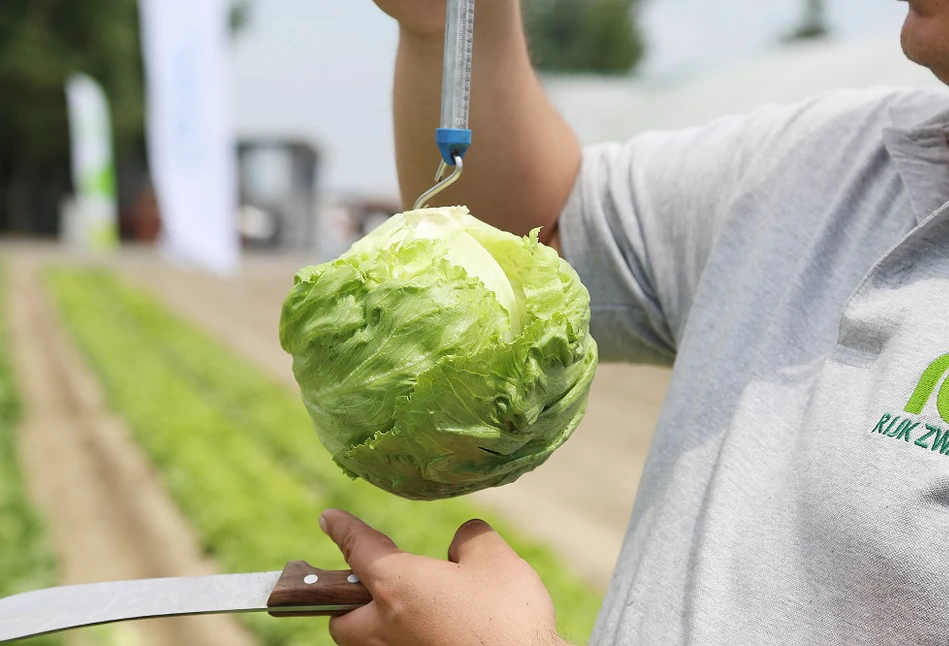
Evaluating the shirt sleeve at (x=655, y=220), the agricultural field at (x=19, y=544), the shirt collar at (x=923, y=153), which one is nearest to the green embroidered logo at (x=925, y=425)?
the shirt collar at (x=923, y=153)

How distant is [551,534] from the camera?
623 centimetres

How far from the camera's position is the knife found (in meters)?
1.46

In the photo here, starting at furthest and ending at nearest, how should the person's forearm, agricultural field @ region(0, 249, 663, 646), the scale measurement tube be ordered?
agricultural field @ region(0, 249, 663, 646) → the person's forearm → the scale measurement tube

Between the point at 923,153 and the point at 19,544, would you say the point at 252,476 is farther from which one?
the point at 923,153

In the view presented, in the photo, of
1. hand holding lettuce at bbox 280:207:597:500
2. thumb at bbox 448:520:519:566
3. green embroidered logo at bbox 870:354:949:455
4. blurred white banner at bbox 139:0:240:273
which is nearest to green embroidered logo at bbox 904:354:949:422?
green embroidered logo at bbox 870:354:949:455

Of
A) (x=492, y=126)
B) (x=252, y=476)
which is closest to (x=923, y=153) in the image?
(x=492, y=126)

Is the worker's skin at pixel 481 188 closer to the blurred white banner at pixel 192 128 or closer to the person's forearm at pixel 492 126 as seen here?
the person's forearm at pixel 492 126

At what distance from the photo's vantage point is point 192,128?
10.5 meters

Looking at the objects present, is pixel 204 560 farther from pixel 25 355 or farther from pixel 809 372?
pixel 25 355

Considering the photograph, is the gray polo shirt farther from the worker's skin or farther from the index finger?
the index finger

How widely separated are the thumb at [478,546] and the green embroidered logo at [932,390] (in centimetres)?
69

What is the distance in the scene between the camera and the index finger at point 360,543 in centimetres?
150

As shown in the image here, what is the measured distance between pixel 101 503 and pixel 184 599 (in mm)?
5635

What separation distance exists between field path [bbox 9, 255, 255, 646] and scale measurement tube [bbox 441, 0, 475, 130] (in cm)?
410
